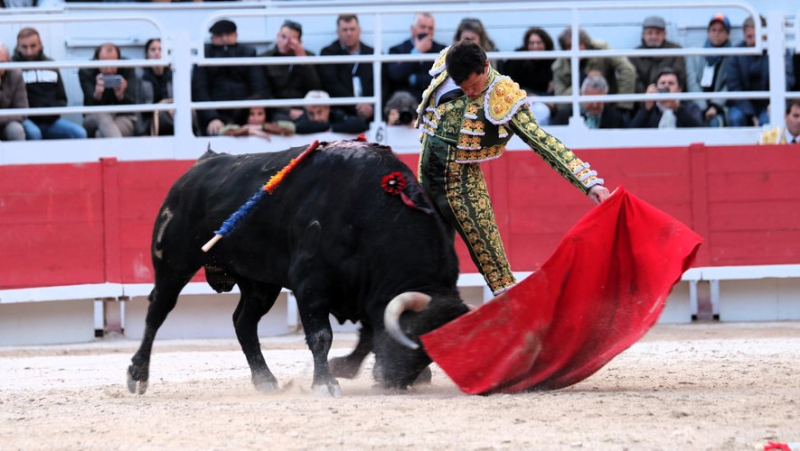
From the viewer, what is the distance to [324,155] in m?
4.84

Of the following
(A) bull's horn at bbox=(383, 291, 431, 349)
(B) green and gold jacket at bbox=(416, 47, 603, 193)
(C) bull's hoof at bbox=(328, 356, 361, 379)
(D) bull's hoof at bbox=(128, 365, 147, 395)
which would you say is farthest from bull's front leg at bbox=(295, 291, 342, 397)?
(D) bull's hoof at bbox=(128, 365, 147, 395)

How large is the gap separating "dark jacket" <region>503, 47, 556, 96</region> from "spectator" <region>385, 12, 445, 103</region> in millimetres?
559

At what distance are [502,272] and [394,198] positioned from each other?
0.52m

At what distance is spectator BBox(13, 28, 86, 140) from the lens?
27.5ft

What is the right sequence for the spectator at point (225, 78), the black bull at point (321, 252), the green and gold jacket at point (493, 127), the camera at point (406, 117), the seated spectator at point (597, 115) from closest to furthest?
the black bull at point (321, 252) → the green and gold jacket at point (493, 127) → the camera at point (406, 117) → the spectator at point (225, 78) → the seated spectator at point (597, 115)

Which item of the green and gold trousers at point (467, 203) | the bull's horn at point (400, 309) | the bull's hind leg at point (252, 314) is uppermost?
the green and gold trousers at point (467, 203)

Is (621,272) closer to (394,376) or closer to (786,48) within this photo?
(394,376)

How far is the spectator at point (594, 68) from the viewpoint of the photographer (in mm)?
8648

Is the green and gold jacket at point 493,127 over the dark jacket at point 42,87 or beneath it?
beneath

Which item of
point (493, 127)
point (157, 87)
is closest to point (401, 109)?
point (157, 87)

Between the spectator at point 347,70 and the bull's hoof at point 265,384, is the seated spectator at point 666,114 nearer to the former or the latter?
the spectator at point 347,70

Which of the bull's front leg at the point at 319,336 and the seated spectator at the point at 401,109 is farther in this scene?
the seated spectator at the point at 401,109

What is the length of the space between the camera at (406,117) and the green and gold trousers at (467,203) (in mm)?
3567

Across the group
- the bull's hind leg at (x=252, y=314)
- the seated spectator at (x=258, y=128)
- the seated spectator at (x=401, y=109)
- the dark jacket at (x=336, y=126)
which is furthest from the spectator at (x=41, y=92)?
the bull's hind leg at (x=252, y=314)
